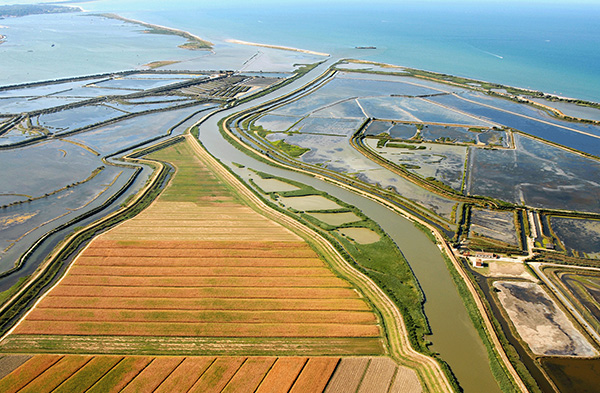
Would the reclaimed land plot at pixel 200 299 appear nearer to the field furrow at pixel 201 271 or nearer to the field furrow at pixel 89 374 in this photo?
the field furrow at pixel 201 271

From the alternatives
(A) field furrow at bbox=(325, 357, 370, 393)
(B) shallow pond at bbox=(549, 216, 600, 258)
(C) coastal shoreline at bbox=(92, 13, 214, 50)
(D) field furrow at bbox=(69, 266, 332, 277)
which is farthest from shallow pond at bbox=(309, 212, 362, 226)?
(C) coastal shoreline at bbox=(92, 13, 214, 50)

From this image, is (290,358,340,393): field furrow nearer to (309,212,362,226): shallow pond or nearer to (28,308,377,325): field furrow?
(28,308,377,325): field furrow

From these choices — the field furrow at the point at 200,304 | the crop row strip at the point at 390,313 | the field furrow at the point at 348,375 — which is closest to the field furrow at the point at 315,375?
the field furrow at the point at 348,375

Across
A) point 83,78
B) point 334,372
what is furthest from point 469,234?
point 83,78

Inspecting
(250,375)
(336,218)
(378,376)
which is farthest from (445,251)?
(250,375)

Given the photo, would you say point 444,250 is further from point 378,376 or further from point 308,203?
point 378,376

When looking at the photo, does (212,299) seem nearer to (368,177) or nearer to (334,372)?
(334,372)
